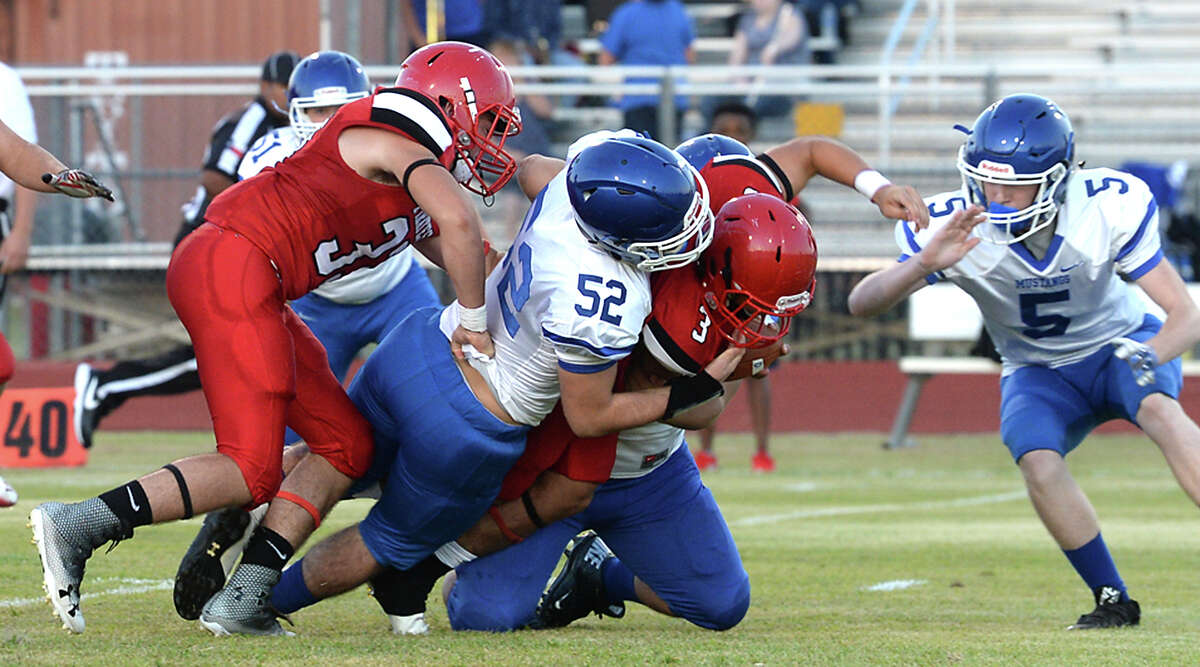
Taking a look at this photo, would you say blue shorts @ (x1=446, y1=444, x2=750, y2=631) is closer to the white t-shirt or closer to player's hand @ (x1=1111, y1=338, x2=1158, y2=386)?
player's hand @ (x1=1111, y1=338, x2=1158, y2=386)

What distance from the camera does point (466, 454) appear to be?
448 centimetres

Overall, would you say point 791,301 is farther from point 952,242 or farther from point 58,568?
point 58,568

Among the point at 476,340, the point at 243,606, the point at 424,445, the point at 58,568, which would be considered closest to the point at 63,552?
the point at 58,568

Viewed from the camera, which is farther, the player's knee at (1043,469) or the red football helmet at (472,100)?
the player's knee at (1043,469)

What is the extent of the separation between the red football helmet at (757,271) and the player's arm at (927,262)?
2.40ft

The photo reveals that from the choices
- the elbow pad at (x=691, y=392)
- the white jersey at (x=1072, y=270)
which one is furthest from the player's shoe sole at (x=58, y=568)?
the white jersey at (x=1072, y=270)

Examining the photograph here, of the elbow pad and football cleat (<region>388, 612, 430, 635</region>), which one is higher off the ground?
the elbow pad

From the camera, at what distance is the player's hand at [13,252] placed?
7180 millimetres

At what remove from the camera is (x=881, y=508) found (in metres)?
8.34

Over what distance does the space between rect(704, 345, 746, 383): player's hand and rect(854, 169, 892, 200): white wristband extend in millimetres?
841

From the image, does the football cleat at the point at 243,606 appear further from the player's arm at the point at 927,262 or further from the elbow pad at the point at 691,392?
the player's arm at the point at 927,262

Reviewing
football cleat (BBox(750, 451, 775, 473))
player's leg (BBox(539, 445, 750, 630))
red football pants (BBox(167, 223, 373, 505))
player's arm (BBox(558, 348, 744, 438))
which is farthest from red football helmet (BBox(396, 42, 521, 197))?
football cleat (BBox(750, 451, 775, 473))

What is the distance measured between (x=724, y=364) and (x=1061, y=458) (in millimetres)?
1391

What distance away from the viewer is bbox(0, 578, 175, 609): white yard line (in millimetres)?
4859
